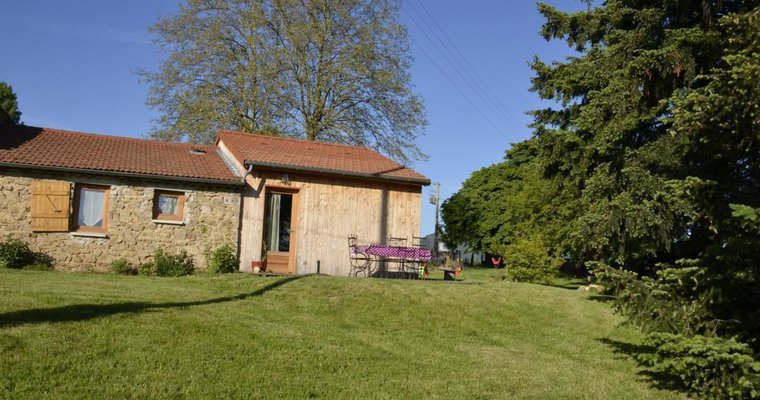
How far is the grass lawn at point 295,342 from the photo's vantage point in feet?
19.0

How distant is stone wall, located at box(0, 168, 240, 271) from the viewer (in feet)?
45.6

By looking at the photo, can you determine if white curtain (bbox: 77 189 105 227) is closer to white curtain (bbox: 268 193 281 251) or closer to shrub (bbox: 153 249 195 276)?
shrub (bbox: 153 249 195 276)

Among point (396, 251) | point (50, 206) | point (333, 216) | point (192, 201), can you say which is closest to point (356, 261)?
point (333, 216)

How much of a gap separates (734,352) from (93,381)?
20.0 ft

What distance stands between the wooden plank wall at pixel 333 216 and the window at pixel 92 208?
334 centimetres

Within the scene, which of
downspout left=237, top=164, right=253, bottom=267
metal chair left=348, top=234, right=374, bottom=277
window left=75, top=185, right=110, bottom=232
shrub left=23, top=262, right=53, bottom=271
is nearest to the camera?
shrub left=23, top=262, right=53, bottom=271

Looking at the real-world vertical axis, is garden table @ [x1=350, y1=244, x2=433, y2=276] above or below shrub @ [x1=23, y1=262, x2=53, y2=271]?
above

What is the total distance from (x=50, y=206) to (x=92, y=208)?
35.8 inches

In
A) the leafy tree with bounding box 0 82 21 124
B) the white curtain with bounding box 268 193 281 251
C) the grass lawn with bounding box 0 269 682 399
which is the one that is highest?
the leafy tree with bounding box 0 82 21 124

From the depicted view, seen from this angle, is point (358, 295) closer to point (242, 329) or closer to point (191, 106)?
point (242, 329)

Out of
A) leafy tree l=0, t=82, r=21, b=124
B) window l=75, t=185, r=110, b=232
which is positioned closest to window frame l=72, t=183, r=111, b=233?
window l=75, t=185, r=110, b=232

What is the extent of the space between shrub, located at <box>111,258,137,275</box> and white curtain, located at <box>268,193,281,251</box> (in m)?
3.39

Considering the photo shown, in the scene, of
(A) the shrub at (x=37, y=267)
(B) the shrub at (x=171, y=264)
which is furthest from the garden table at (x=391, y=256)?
(A) the shrub at (x=37, y=267)

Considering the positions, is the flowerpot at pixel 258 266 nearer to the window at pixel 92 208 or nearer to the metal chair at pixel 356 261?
the metal chair at pixel 356 261
